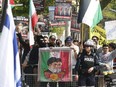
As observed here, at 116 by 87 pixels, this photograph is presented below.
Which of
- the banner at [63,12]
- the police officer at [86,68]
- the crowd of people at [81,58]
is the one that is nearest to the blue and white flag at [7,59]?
the crowd of people at [81,58]

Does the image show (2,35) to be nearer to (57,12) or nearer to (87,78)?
(87,78)

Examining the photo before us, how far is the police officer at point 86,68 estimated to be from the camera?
10.8 metres

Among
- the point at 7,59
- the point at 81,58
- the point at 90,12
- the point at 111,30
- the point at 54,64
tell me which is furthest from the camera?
the point at 111,30

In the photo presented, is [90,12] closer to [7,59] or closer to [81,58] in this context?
[81,58]

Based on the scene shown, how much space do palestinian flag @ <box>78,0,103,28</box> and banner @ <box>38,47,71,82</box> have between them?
1.32 meters

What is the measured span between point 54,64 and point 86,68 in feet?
2.65

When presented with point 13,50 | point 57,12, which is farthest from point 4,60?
point 57,12

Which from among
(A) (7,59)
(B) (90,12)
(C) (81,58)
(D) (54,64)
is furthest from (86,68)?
(A) (7,59)

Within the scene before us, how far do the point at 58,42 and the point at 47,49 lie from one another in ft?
3.94

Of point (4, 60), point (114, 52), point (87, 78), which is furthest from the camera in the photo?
point (114, 52)

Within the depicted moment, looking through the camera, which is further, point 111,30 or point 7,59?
point 111,30

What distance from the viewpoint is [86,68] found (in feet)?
35.8

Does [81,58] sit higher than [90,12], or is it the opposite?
[90,12]

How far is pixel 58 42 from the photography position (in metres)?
12.3
